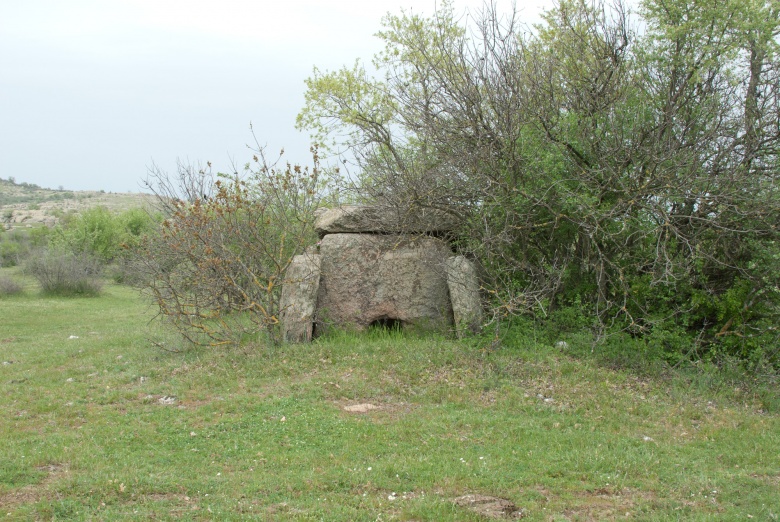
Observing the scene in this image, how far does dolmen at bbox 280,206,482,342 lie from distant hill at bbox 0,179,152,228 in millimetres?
46359

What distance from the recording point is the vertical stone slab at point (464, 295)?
32.3ft

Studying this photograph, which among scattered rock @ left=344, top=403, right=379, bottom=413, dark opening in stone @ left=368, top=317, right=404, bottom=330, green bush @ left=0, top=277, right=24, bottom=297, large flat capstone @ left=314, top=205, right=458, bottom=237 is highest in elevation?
large flat capstone @ left=314, top=205, right=458, bottom=237

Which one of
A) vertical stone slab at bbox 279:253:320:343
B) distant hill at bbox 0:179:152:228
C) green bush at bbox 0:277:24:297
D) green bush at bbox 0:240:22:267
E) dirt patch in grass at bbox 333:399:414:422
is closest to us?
dirt patch in grass at bbox 333:399:414:422

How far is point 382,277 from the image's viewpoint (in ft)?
34.8

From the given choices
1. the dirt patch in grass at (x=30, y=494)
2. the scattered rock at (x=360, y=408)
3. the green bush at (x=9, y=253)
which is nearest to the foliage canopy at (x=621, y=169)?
the scattered rock at (x=360, y=408)

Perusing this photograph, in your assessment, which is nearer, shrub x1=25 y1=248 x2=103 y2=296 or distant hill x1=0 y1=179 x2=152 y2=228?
shrub x1=25 y1=248 x2=103 y2=296

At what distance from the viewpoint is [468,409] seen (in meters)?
7.45

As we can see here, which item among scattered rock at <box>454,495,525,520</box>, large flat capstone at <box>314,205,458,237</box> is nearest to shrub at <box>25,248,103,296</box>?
large flat capstone at <box>314,205,458,237</box>

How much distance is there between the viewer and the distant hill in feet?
193

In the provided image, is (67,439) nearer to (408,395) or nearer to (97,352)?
(408,395)

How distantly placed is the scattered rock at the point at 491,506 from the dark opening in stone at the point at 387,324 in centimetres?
553

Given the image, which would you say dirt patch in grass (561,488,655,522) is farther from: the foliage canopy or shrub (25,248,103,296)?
shrub (25,248,103,296)

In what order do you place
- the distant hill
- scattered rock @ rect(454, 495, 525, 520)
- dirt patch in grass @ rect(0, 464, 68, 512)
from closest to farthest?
1. scattered rock @ rect(454, 495, 525, 520)
2. dirt patch in grass @ rect(0, 464, 68, 512)
3. the distant hill

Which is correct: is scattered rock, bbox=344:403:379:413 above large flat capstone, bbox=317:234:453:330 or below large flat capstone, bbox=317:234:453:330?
below
